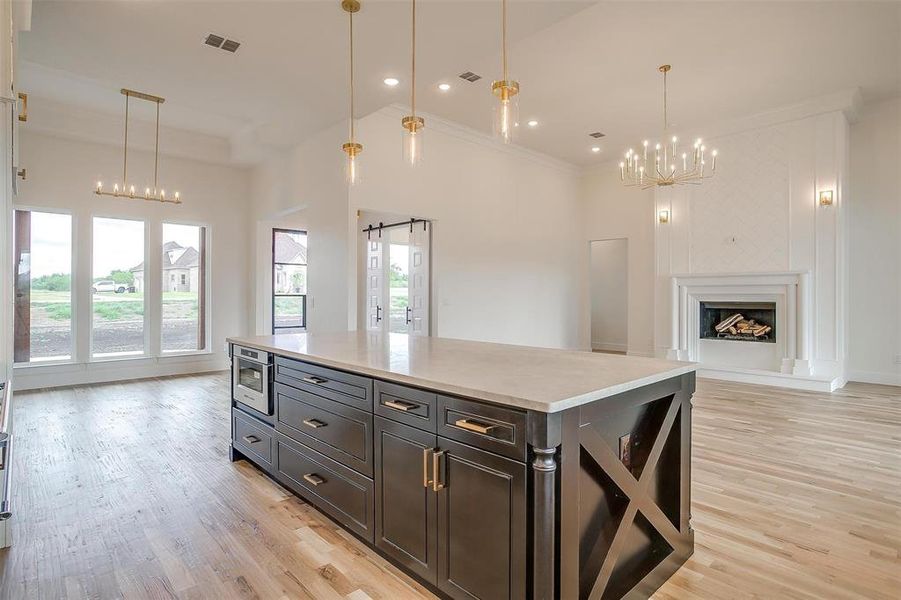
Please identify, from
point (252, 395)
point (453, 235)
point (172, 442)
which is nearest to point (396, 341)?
point (252, 395)

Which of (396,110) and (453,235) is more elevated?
(396,110)

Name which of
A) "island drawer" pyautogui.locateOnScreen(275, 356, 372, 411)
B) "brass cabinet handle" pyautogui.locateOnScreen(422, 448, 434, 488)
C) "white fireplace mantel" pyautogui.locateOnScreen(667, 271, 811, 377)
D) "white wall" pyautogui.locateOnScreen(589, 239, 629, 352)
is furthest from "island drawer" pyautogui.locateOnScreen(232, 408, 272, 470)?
"white wall" pyautogui.locateOnScreen(589, 239, 629, 352)

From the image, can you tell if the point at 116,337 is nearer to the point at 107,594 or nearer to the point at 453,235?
the point at 453,235

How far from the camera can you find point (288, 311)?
A: 8.97 meters

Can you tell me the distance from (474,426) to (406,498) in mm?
570

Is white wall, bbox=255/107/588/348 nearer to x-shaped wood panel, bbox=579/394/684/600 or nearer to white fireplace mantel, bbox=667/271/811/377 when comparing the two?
white fireplace mantel, bbox=667/271/811/377

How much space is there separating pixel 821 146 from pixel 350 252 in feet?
20.0

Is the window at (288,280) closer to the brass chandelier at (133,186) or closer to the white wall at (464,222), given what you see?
the white wall at (464,222)

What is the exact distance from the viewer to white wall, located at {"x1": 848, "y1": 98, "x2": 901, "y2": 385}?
5996 mm

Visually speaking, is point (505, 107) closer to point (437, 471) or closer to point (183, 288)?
point (437, 471)

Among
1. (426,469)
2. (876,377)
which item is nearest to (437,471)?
(426,469)

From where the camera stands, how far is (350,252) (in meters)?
5.50

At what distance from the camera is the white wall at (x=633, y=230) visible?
8.18m

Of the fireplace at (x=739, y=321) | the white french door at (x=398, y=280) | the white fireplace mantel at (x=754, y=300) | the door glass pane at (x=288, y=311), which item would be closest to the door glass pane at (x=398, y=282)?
the white french door at (x=398, y=280)
